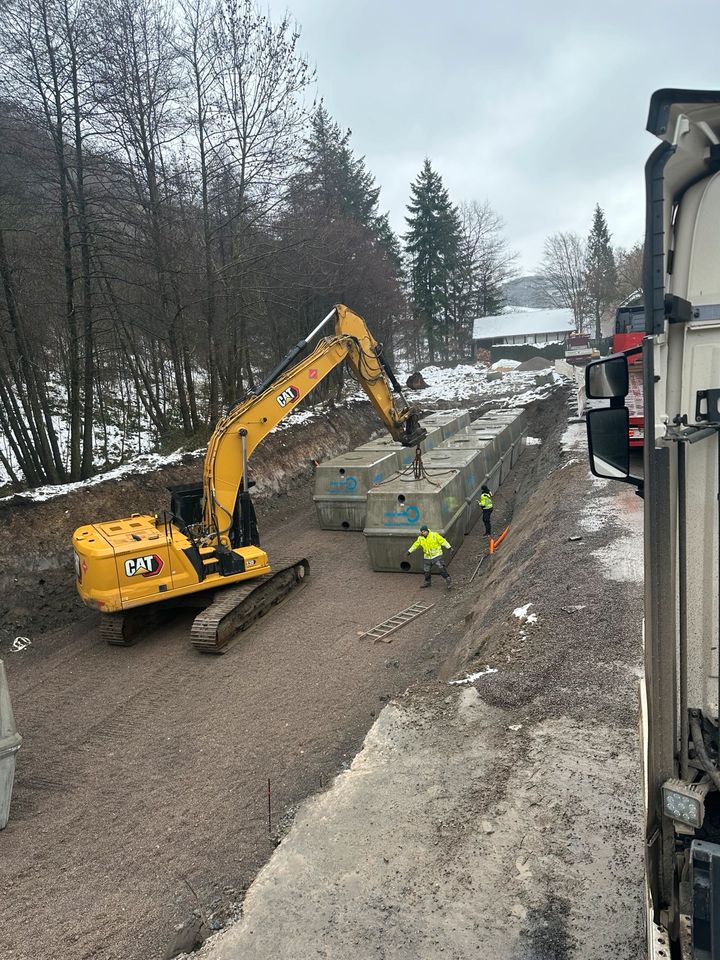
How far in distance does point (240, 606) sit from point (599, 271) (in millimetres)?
53087

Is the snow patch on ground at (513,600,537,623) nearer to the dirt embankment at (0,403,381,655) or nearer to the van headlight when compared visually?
the van headlight

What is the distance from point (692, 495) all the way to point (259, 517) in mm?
16043

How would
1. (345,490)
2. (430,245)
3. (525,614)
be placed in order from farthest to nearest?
1. (430,245)
2. (345,490)
3. (525,614)

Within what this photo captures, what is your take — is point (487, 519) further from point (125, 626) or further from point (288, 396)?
point (125, 626)

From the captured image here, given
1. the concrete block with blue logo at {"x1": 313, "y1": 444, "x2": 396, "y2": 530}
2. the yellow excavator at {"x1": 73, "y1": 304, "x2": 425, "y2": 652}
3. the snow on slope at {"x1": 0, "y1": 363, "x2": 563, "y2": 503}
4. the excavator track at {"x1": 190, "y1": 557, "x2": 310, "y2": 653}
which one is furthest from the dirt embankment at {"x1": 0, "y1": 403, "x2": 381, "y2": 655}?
the concrete block with blue logo at {"x1": 313, "y1": 444, "x2": 396, "y2": 530}

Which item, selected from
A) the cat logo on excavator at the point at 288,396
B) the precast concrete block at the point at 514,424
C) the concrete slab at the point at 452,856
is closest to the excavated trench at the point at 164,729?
the concrete slab at the point at 452,856

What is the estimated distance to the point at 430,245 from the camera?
51.6m

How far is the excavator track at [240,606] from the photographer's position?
980cm

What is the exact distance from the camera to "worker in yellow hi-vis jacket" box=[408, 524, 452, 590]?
11883 millimetres

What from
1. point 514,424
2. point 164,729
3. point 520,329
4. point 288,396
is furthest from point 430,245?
point 164,729

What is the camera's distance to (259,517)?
17953 millimetres

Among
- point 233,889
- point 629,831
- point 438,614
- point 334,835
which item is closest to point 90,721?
point 233,889

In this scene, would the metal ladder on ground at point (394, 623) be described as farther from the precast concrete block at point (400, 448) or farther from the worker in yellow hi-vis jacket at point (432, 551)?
the precast concrete block at point (400, 448)

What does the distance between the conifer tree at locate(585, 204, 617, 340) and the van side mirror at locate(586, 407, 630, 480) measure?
54004 millimetres
